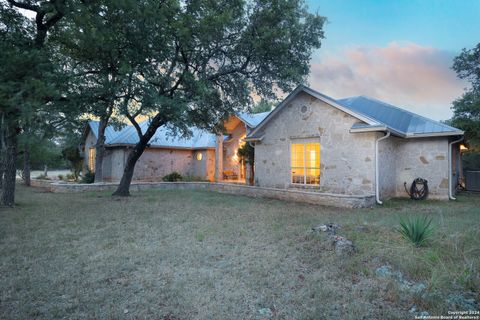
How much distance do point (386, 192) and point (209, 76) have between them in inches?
342

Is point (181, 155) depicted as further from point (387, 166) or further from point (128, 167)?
point (387, 166)

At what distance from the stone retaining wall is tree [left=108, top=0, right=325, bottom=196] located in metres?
3.09

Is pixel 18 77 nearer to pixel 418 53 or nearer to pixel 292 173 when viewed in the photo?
pixel 292 173

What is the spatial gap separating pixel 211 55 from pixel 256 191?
6.27 m

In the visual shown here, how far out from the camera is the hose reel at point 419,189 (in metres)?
11.1

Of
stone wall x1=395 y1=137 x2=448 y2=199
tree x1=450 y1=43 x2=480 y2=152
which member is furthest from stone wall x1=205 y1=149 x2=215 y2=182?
tree x1=450 y1=43 x2=480 y2=152

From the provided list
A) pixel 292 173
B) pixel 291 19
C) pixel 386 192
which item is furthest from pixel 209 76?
pixel 386 192

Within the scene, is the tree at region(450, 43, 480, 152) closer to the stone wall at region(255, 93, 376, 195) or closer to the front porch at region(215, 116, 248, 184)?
the stone wall at region(255, 93, 376, 195)

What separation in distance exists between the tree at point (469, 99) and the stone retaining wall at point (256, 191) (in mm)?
10629

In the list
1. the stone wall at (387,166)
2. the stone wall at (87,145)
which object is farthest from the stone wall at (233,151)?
the stone wall at (87,145)

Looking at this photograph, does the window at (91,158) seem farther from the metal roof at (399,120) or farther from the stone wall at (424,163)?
the stone wall at (424,163)

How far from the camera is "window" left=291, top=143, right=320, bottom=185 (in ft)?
38.4

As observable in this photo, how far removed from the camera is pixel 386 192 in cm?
1098

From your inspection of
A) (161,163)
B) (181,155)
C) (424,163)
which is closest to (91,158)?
(161,163)
